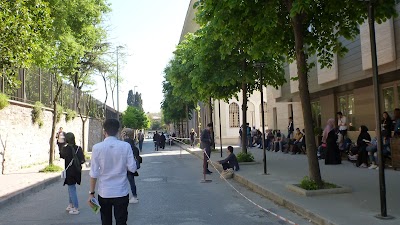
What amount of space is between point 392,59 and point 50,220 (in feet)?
37.7

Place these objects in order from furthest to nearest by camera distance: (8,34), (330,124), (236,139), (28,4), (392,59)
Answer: (236,139), (330,124), (392,59), (28,4), (8,34)

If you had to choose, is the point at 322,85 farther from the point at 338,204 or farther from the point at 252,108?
the point at 252,108

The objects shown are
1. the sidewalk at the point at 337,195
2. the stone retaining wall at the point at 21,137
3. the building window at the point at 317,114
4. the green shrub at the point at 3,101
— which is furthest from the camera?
the building window at the point at 317,114

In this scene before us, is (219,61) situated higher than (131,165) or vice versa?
(219,61)

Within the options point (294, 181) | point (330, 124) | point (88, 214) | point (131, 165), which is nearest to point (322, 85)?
point (330, 124)

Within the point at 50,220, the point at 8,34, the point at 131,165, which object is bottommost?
the point at 50,220

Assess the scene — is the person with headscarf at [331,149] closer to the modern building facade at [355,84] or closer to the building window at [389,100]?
the modern building facade at [355,84]

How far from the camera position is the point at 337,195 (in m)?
8.44

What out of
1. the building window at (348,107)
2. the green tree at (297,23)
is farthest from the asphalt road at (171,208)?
the building window at (348,107)

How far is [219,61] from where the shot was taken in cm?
1580

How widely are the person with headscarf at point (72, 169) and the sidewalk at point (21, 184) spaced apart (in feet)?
6.44

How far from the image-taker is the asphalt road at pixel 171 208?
7.30 m

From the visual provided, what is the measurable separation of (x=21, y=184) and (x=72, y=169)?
15.9 ft

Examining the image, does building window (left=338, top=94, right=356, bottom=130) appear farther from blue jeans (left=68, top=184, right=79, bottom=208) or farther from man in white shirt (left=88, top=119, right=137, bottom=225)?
man in white shirt (left=88, top=119, right=137, bottom=225)
